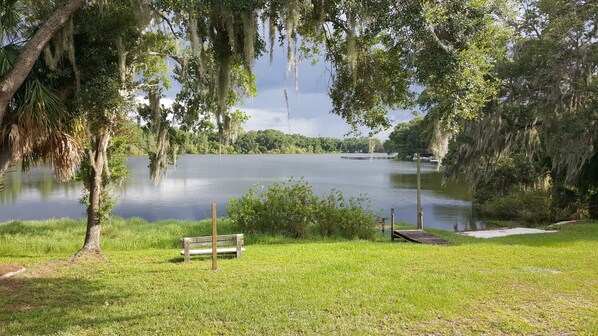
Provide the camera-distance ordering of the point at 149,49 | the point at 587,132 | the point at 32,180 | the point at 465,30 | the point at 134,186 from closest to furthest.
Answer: the point at 465,30 → the point at 149,49 → the point at 587,132 → the point at 134,186 → the point at 32,180

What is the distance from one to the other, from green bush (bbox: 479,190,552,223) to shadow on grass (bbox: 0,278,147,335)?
21.2 meters

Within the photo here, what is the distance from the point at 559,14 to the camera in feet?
50.6

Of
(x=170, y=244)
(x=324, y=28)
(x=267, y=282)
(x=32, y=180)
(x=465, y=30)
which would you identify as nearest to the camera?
(x=465, y=30)

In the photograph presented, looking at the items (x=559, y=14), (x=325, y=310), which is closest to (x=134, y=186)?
(x=559, y=14)

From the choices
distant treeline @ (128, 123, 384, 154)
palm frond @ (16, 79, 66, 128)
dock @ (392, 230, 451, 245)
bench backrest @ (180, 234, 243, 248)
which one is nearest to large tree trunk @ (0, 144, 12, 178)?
palm frond @ (16, 79, 66, 128)

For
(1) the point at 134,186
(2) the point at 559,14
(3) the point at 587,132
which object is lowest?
(1) the point at 134,186

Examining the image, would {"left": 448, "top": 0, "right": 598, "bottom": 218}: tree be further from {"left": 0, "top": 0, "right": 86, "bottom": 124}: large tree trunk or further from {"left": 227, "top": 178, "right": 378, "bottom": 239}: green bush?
{"left": 0, "top": 0, "right": 86, "bottom": 124}: large tree trunk

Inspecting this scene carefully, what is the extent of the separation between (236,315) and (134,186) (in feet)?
121

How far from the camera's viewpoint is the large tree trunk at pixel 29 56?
5.37 m

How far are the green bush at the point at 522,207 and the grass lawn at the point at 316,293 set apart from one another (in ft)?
40.9

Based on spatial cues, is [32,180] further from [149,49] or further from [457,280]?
[457,280]

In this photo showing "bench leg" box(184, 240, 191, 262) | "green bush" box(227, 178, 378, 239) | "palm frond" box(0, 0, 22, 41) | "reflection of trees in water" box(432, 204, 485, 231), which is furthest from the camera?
"reflection of trees in water" box(432, 204, 485, 231)

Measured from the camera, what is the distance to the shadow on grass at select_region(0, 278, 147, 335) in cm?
474

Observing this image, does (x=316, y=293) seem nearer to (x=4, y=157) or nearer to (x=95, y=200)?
(x=4, y=157)
